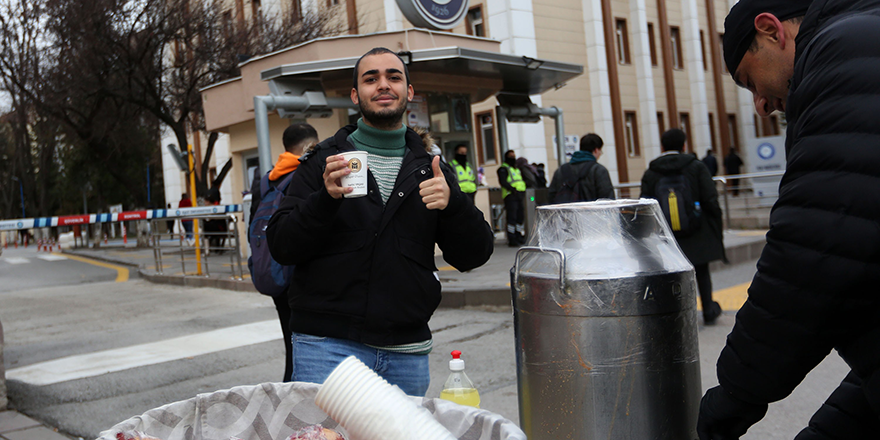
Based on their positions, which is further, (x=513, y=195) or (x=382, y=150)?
(x=513, y=195)

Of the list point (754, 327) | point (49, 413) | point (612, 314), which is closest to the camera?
point (754, 327)

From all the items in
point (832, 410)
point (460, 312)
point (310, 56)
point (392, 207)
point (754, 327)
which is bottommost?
point (460, 312)

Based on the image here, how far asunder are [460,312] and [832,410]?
20.9 feet

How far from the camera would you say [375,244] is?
2.53m

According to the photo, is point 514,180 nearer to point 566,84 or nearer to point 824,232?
point 566,84

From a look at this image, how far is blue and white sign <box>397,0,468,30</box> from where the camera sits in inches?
490

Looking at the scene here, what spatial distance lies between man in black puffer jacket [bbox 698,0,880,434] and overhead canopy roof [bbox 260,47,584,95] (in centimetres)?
921

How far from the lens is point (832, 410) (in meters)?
2.11

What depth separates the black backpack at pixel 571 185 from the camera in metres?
8.58

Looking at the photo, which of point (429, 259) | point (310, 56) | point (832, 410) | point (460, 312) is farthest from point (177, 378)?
point (310, 56)

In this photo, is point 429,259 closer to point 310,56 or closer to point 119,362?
point 119,362

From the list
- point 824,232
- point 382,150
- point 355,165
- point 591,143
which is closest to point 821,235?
point 824,232

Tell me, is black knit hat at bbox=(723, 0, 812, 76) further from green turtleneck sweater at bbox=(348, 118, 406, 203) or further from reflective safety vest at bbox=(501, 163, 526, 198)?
reflective safety vest at bbox=(501, 163, 526, 198)

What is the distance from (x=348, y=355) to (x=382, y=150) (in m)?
0.74
